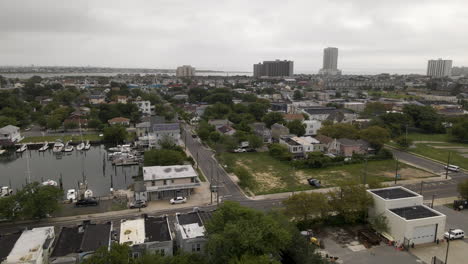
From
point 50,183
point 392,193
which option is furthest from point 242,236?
point 50,183

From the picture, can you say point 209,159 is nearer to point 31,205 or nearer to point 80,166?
point 80,166

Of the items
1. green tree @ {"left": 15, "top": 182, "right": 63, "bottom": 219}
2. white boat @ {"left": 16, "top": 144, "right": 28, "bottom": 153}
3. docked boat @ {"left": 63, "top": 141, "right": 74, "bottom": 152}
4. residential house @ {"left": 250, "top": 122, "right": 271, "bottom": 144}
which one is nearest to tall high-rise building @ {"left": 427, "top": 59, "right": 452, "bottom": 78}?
residential house @ {"left": 250, "top": 122, "right": 271, "bottom": 144}

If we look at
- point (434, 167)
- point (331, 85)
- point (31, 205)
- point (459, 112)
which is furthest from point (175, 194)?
point (331, 85)

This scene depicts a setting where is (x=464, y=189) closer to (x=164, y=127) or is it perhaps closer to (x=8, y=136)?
(x=164, y=127)

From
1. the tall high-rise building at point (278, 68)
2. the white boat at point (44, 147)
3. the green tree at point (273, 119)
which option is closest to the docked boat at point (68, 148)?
the white boat at point (44, 147)

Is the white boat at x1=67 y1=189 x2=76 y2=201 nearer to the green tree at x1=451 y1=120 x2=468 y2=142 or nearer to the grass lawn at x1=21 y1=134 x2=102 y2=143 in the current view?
the grass lawn at x1=21 y1=134 x2=102 y2=143

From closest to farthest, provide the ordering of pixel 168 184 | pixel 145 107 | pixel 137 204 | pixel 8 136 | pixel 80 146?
1. pixel 137 204
2. pixel 168 184
3. pixel 80 146
4. pixel 8 136
5. pixel 145 107

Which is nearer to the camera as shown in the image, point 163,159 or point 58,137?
point 163,159
